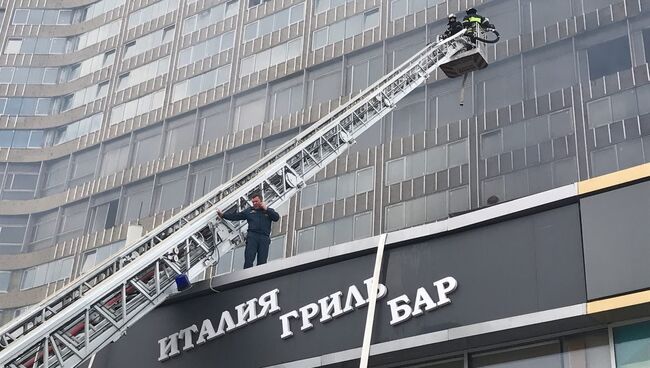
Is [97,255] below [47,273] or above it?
above

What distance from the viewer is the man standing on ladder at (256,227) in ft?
59.2

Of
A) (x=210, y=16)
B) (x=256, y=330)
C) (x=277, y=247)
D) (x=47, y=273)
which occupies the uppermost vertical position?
(x=210, y=16)

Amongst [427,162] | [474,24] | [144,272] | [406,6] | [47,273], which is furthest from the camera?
A: [47,273]

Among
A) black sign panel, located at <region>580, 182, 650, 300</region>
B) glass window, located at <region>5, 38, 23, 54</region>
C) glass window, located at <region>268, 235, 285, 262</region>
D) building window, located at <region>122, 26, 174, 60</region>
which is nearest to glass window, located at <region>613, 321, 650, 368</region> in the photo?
black sign panel, located at <region>580, 182, 650, 300</region>

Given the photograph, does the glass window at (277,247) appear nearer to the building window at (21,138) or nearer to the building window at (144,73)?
the building window at (144,73)

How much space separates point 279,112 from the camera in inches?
2232

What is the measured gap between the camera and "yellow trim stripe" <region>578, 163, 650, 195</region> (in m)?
12.1

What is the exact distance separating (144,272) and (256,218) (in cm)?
274

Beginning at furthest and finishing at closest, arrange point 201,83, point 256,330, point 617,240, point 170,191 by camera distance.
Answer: point 201,83 → point 170,191 → point 256,330 → point 617,240

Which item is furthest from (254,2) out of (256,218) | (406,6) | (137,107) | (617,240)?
(617,240)

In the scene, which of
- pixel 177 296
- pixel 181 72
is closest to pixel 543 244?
pixel 177 296

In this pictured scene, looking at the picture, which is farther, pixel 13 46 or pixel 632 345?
pixel 13 46

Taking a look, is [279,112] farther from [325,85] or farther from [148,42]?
[148,42]

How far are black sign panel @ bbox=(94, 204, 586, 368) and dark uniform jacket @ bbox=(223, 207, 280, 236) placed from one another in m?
2.28
